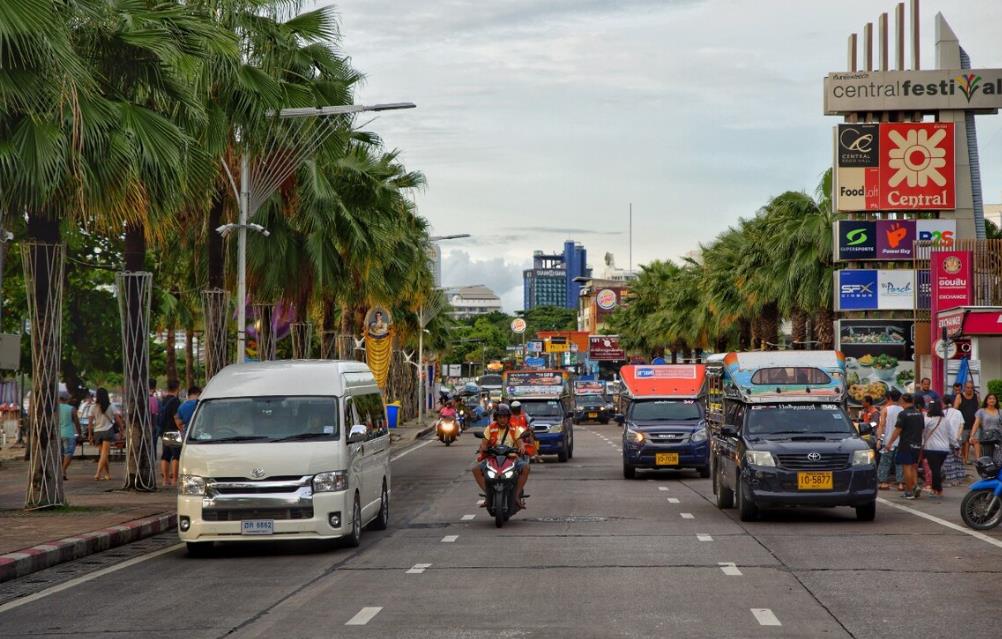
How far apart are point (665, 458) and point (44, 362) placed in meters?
14.1

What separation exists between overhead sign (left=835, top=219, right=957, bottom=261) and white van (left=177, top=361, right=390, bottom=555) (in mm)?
→ 37635

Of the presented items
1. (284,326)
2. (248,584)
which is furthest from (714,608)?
(284,326)

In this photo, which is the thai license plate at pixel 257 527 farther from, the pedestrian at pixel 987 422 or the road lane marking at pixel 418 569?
the pedestrian at pixel 987 422

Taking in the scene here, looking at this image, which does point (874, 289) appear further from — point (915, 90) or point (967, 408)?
point (967, 408)

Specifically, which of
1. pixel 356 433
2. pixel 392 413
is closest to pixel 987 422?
pixel 356 433

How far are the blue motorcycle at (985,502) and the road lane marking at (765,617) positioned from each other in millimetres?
7672

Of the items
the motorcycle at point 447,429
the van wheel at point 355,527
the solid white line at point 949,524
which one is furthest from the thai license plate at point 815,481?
the motorcycle at point 447,429

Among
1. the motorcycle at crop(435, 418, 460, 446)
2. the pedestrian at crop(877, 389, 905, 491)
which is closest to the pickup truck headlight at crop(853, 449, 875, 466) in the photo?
the pedestrian at crop(877, 389, 905, 491)

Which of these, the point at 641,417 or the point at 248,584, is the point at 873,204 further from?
the point at 248,584

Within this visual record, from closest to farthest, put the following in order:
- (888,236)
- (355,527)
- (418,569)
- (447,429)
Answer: (418,569)
(355,527)
(447,429)
(888,236)

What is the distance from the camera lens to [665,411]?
31.5 m

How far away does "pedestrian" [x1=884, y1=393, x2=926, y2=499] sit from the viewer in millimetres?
23422

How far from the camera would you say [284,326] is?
4181cm

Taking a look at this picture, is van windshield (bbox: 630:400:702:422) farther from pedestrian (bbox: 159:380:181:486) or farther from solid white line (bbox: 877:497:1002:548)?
pedestrian (bbox: 159:380:181:486)
